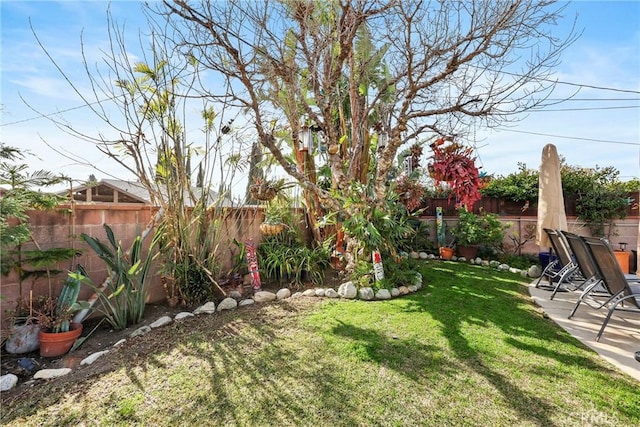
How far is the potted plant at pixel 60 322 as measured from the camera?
295 cm

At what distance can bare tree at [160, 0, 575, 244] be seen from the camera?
4258 mm

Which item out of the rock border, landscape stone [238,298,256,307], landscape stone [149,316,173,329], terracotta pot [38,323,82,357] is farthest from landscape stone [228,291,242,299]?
terracotta pot [38,323,82,357]

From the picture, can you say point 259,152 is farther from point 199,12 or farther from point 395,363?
point 395,363

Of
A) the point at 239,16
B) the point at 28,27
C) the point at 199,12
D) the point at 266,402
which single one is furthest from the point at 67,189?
the point at 266,402

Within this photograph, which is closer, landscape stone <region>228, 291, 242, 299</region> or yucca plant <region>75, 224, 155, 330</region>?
yucca plant <region>75, 224, 155, 330</region>

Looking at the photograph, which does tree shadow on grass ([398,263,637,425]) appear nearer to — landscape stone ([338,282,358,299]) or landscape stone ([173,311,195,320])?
landscape stone ([338,282,358,299])

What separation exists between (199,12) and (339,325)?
4336mm

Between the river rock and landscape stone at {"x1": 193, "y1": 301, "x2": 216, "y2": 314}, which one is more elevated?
the river rock

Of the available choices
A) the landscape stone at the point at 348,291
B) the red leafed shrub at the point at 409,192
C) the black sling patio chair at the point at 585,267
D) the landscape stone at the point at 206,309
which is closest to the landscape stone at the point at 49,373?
the landscape stone at the point at 206,309

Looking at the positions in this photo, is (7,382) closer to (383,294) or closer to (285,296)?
(285,296)

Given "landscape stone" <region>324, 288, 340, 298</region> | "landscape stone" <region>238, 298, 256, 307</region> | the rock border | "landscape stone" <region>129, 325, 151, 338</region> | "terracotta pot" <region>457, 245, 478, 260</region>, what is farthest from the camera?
"terracotta pot" <region>457, 245, 478, 260</region>

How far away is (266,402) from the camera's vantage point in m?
2.07

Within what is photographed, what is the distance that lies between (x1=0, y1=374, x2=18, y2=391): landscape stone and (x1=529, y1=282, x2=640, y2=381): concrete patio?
5.05 m

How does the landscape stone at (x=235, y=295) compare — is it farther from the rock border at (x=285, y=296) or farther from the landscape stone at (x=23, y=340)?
the landscape stone at (x=23, y=340)
